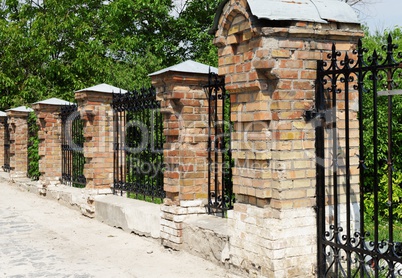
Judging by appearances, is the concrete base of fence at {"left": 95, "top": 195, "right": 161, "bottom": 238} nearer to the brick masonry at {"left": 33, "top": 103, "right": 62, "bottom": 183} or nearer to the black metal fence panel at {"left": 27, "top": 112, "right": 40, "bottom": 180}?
the brick masonry at {"left": 33, "top": 103, "right": 62, "bottom": 183}

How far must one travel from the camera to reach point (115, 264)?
17.8 ft

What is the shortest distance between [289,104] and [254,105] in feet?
0.99

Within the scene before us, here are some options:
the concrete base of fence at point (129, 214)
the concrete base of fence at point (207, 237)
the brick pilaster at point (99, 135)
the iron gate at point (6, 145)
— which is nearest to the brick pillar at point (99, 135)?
the brick pilaster at point (99, 135)

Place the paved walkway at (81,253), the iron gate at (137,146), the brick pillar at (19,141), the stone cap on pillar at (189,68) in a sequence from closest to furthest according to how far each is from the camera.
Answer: the paved walkway at (81,253), the stone cap on pillar at (189,68), the iron gate at (137,146), the brick pillar at (19,141)

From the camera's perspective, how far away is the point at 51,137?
11.1 metres

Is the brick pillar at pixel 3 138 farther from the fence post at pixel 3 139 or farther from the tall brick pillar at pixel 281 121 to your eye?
the tall brick pillar at pixel 281 121

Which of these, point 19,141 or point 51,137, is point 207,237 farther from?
point 19,141

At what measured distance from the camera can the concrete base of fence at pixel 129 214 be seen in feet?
21.0

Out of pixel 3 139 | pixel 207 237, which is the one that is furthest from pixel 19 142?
pixel 207 237

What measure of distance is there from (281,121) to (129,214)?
3.61 m

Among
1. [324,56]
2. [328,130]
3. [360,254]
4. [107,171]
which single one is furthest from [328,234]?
[107,171]

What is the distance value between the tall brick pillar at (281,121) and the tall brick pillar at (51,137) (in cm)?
769

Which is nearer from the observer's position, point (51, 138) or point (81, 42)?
point (51, 138)

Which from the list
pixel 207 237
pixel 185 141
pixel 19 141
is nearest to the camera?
pixel 207 237
